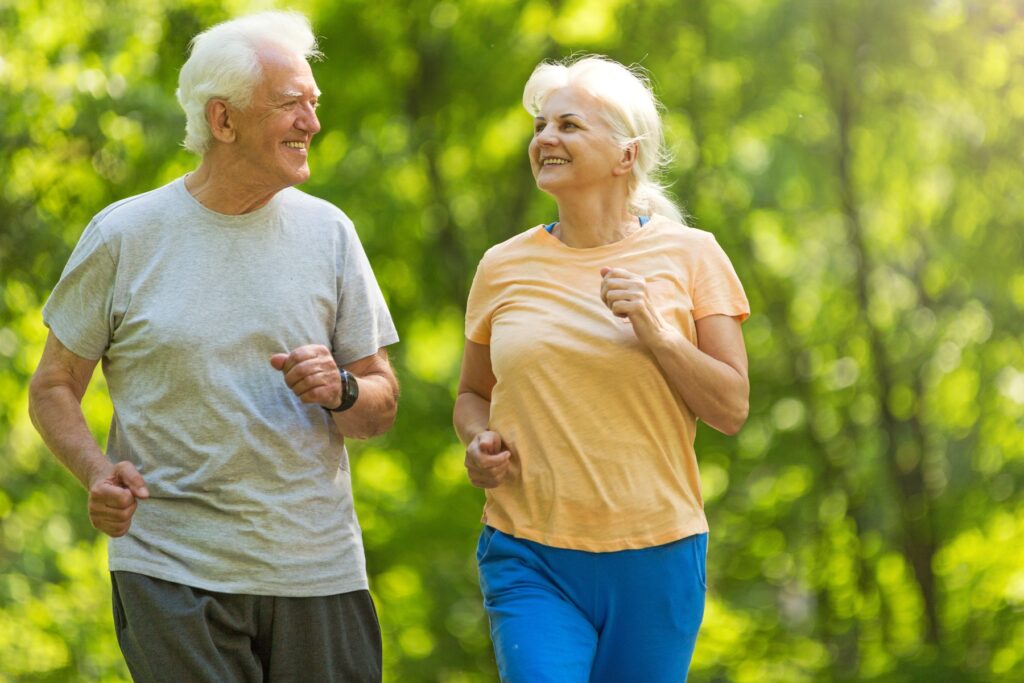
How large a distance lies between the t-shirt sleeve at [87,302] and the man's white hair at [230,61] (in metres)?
0.32

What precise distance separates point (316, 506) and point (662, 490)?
0.69 metres

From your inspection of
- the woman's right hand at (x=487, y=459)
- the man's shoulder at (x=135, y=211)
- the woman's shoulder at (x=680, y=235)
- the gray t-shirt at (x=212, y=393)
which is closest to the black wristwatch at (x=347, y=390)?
the gray t-shirt at (x=212, y=393)

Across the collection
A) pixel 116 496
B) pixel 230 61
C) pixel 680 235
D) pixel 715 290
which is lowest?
pixel 116 496

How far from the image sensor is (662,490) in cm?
285

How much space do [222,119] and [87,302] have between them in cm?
46

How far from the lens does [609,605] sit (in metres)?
2.85

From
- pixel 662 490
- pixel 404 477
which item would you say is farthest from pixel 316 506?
pixel 404 477

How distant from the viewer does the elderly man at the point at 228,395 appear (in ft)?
9.27

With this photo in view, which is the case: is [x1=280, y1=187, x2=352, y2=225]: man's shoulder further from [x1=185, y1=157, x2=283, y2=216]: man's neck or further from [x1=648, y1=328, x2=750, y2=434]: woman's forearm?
[x1=648, y1=328, x2=750, y2=434]: woman's forearm

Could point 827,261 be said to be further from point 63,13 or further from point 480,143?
point 63,13

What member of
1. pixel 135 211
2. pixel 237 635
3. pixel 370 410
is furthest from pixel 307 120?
pixel 237 635

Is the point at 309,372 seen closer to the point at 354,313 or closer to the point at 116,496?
the point at 354,313

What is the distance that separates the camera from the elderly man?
2826 millimetres

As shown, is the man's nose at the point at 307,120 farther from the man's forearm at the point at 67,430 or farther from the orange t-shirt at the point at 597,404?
the man's forearm at the point at 67,430
